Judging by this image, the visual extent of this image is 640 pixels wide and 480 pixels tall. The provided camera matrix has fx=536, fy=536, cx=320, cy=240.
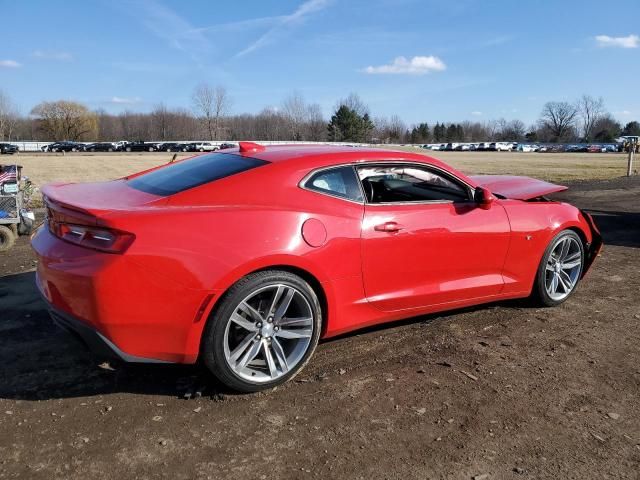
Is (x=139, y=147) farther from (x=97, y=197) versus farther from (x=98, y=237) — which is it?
(x=98, y=237)

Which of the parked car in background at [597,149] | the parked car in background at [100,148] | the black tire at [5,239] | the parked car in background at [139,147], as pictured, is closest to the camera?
the black tire at [5,239]

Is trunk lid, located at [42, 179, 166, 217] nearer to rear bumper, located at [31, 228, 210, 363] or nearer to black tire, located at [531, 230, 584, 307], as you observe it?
rear bumper, located at [31, 228, 210, 363]

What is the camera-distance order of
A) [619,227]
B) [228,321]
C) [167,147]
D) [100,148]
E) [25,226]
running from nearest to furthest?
[228,321] → [25,226] → [619,227] → [167,147] → [100,148]

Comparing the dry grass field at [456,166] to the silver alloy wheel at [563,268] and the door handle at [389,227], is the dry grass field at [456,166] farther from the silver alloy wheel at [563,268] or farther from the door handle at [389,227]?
the door handle at [389,227]

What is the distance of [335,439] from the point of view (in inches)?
113

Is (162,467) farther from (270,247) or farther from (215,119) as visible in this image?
(215,119)

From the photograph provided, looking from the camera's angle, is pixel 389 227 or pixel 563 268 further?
pixel 563 268

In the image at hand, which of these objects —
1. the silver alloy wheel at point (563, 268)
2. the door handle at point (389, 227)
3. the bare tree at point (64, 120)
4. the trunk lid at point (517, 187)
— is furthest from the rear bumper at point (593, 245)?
the bare tree at point (64, 120)

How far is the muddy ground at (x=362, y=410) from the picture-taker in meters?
2.66

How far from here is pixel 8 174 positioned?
8.45m

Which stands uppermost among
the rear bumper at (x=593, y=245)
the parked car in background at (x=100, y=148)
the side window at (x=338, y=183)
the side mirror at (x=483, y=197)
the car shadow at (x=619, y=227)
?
the parked car in background at (x=100, y=148)

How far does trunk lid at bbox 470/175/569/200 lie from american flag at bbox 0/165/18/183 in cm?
716

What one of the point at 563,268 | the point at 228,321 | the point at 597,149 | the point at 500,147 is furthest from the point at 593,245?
the point at 500,147

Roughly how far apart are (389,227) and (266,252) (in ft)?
3.25
